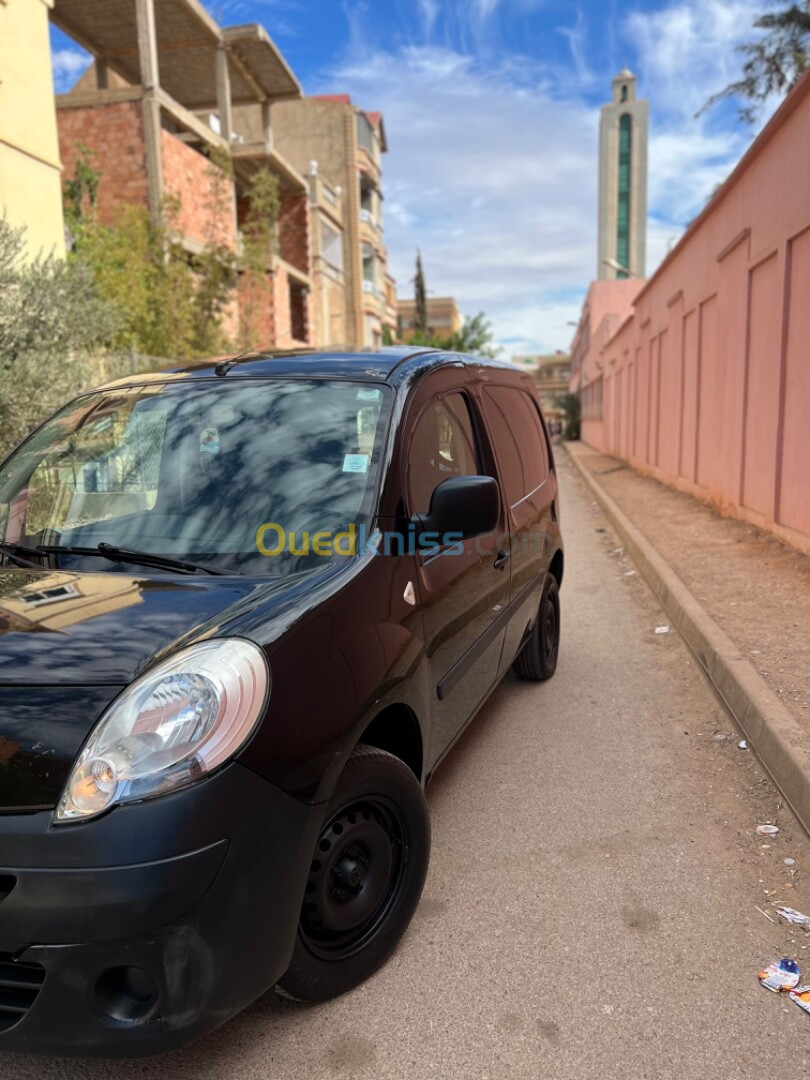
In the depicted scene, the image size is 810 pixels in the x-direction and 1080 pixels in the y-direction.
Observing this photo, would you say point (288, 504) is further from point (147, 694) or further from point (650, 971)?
point (650, 971)

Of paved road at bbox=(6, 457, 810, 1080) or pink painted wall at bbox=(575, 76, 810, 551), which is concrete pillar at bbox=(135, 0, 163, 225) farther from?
paved road at bbox=(6, 457, 810, 1080)

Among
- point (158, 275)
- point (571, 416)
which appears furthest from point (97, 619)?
point (571, 416)

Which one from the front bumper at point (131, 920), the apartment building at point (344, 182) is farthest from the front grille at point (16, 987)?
the apartment building at point (344, 182)

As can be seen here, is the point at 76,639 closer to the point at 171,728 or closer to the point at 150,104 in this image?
the point at 171,728

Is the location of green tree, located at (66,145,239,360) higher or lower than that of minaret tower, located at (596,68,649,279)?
lower

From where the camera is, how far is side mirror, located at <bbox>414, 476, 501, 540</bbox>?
2.79 metres

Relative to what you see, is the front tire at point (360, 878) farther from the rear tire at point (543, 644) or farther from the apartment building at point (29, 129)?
the apartment building at point (29, 129)

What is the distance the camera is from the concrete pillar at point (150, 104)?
21594 millimetres

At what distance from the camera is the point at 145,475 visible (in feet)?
10.4

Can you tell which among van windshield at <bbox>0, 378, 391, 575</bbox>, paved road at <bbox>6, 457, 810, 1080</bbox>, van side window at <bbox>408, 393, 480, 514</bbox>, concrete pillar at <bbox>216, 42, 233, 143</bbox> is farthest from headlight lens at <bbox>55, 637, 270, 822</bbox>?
concrete pillar at <bbox>216, 42, 233, 143</bbox>

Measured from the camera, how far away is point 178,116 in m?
23.2

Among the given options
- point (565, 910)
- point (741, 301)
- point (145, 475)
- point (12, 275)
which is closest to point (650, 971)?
point (565, 910)

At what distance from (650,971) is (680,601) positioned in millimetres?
4631

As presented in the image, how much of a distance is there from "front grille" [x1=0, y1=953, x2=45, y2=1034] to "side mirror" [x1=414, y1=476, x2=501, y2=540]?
1716mm
